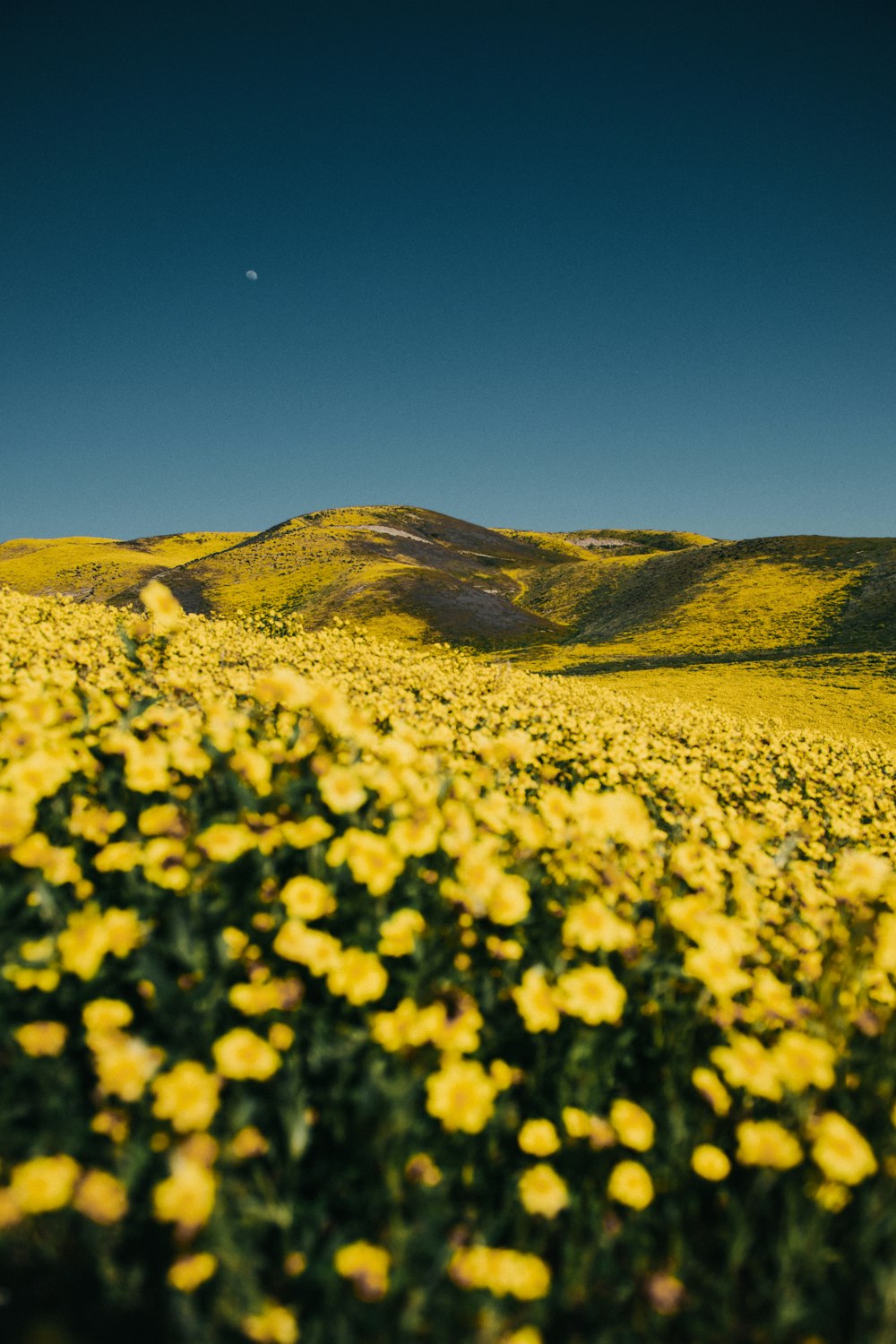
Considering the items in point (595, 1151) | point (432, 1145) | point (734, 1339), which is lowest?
point (734, 1339)

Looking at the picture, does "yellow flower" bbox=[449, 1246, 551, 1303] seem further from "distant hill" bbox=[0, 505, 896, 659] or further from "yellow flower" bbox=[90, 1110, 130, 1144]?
"distant hill" bbox=[0, 505, 896, 659]

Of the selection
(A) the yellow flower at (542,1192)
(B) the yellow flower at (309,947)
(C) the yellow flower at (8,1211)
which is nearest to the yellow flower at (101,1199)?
(C) the yellow flower at (8,1211)

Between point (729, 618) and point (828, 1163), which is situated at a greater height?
point (729, 618)

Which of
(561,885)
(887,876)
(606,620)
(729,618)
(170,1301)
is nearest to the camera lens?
(170,1301)

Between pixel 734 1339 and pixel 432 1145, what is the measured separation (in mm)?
968

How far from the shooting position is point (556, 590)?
2256 inches

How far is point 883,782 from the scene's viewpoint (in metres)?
11.3

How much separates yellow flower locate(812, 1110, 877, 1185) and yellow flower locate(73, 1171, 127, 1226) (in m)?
2.00

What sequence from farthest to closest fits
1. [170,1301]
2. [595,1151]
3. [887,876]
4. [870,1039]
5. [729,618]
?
[729,618] → [887,876] → [870,1039] → [595,1151] → [170,1301]

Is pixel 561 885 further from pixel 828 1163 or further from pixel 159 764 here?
pixel 159 764

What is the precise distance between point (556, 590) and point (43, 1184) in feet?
190

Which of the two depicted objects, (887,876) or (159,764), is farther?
(887,876)

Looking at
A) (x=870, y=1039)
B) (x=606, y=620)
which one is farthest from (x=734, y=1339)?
(x=606, y=620)

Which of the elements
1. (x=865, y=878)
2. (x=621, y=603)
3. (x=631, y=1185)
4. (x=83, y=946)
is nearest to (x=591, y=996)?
(x=631, y=1185)
